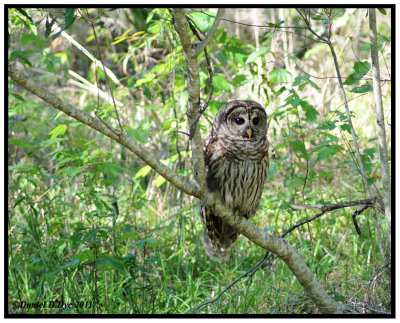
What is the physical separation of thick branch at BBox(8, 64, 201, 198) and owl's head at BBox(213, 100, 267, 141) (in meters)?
0.68

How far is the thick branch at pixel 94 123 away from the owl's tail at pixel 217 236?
103cm

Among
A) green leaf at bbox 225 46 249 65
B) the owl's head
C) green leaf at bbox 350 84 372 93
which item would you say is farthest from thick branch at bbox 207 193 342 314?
green leaf at bbox 225 46 249 65

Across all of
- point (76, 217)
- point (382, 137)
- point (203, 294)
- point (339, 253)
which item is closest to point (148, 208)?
point (76, 217)

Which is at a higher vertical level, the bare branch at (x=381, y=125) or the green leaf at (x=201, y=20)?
the green leaf at (x=201, y=20)

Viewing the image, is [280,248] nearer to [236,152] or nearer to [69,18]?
[236,152]

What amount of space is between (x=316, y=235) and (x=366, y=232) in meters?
0.44

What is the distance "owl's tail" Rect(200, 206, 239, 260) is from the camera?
309cm

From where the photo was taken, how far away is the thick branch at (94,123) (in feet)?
5.15

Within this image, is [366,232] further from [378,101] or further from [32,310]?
[32,310]

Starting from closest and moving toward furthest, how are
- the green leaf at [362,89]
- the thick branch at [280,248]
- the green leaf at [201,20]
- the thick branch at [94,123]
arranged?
the thick branch at [94,123]
the thick branch at [280,248]
the green leaf at [362,89]
the green leaf at [201,20]

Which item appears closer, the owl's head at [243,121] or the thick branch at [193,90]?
the thick branch at [193,90]

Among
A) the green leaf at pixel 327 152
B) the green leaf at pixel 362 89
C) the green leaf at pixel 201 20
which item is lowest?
the green leaf at pixel 327 152

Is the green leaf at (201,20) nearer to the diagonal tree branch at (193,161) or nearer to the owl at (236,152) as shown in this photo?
the owl at (236,152)

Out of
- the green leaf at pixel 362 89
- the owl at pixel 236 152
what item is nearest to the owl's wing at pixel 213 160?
the owl at pixel 236 152
